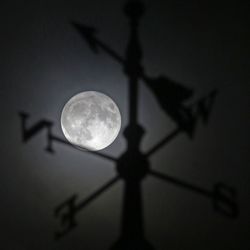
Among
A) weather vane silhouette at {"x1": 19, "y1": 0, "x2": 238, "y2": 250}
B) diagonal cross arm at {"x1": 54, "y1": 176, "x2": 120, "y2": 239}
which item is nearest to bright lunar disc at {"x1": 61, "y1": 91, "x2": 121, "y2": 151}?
weather vane silhouette at {"x1": 19, "y1": 0, "x2": 238, "y2": 250}

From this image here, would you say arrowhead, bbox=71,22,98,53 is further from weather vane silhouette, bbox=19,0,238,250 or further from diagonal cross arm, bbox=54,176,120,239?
diagonal cross arm, bbox=54,176,120,239

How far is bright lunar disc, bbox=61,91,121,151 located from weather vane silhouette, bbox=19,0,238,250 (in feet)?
0.19

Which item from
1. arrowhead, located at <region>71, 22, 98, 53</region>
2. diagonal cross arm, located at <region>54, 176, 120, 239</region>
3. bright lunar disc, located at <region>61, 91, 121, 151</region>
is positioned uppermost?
arrowhead, located at <region>71, 22, 98, 53</region>

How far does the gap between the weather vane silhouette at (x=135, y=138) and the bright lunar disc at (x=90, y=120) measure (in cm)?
6

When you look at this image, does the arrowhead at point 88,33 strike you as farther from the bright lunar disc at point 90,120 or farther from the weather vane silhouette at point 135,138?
the bright lunar disc at point 90,120

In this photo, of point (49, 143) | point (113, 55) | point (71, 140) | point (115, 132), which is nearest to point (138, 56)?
point (113, 55)

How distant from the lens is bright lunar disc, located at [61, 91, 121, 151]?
1.72 meters

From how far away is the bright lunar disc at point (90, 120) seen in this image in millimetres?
1721

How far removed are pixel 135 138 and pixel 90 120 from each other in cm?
22

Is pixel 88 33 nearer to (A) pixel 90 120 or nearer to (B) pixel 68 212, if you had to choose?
(A) pixel 90 120

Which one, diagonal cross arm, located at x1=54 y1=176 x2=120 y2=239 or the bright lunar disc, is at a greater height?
the bright lunar disc

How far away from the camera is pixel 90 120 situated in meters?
1.71

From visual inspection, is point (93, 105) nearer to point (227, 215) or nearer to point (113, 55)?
point (113, 55)

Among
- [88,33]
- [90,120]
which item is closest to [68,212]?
[90,120]
